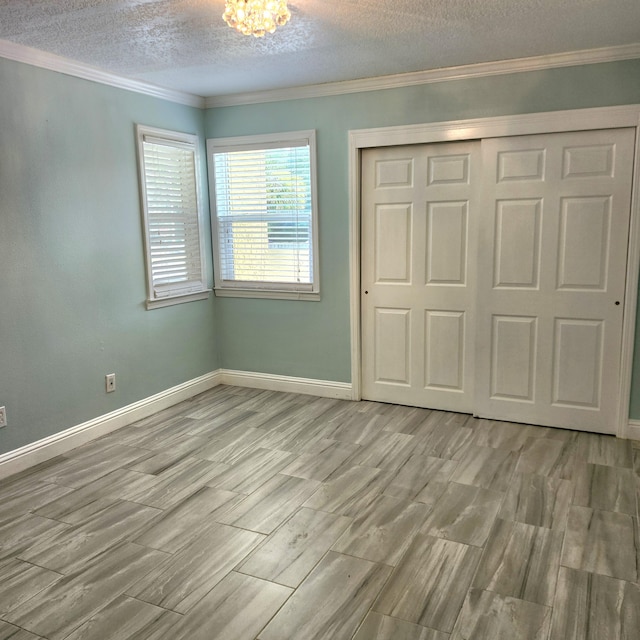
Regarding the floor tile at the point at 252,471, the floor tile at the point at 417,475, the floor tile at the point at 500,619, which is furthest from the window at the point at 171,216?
the floor tile at the point at 500,619

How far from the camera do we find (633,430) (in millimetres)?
3637

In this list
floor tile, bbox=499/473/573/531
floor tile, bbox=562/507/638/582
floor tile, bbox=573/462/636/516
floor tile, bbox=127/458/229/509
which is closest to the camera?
floor tile, bbox=562/507/638/582

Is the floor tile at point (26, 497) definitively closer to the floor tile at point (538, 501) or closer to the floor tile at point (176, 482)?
the floor tile at point (176, 482)

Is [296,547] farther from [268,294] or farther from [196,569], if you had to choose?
[268,294]

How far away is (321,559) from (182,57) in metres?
2.91

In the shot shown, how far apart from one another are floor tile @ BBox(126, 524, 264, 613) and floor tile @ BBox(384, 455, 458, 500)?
82cm

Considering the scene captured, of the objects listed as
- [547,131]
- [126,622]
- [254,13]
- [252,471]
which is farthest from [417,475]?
[254,13]

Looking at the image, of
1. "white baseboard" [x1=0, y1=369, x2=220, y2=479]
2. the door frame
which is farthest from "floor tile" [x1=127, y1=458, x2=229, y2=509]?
the door frame

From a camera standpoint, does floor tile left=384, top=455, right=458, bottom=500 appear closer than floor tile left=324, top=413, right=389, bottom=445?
Yes

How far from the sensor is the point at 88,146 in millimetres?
3645

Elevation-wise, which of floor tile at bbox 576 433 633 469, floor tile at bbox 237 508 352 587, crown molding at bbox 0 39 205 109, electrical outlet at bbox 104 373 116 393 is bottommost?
floor tile at bbox 237 508 352 587

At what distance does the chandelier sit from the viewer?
2330 millimetres

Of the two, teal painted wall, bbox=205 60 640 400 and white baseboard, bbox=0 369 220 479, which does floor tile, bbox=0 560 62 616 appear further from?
teal painted wall, bbox=205 60 640 400

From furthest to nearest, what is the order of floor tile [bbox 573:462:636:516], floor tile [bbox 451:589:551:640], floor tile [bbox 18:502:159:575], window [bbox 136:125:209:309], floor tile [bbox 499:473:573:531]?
window [bbox 136:125:209:309] → floor tile [bbox 573:462:636:516] → floor tile [bbox 499:473:573:531] → floor tile [bbox 18:502:159:575] → floor tile [bbox 451:589:551:640]
